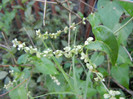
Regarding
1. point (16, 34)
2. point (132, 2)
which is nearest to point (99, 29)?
point (132, 2)

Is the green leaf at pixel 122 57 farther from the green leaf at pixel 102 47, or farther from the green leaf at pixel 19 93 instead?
the green leaf at pixel 19 93

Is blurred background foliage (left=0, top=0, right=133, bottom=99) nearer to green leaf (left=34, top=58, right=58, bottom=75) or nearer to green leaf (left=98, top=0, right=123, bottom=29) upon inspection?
green leaf (left=34, top=58, right=58, bottom=75)

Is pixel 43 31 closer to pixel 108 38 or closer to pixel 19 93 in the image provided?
pixel 19 93

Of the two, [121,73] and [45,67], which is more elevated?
[45,67]

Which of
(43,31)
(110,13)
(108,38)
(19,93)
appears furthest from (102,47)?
(43,31)

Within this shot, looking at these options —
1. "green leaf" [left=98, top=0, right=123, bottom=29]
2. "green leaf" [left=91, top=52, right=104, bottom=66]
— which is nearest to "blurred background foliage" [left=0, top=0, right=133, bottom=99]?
"green leaf" [left=91, top=52, right=104, bottom=66]
